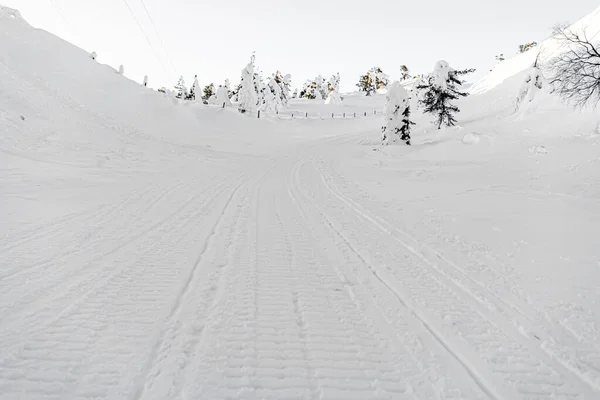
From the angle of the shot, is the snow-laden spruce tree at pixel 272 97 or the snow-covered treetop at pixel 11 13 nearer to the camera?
the snow-covered treetop at pixel 11 13

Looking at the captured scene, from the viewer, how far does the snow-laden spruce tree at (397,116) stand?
2986cm

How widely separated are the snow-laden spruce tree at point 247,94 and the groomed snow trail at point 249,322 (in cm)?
4549

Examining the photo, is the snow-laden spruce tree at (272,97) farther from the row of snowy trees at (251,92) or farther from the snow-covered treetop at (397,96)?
the snow-covered treetop at (397,96)

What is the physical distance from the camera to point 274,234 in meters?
7.19

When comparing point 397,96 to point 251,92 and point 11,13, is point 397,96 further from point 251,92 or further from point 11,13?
point 11,13

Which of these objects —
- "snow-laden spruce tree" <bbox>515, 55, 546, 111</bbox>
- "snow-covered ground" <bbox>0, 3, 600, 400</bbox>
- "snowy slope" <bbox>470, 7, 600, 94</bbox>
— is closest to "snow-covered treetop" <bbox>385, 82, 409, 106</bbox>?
"snow-laden spruce tree" <bbox>515, 55, 546, 111</bbox>

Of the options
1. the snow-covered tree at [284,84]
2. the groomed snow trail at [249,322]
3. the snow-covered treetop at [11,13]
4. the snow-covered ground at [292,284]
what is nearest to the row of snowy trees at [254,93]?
the snow-covered tree at [284,84]

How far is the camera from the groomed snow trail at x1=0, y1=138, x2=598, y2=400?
117 inches

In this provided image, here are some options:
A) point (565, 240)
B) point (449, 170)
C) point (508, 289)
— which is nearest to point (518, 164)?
point (449, 170)

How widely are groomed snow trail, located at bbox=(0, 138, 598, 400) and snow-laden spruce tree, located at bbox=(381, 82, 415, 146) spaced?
24.3 meters

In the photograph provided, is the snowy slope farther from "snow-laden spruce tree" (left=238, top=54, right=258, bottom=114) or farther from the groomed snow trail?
the groomed snow trail

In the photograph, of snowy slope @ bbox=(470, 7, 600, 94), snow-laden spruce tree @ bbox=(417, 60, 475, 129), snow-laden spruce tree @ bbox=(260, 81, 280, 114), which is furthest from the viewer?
snow-laden spruce tree @ bbox=(260, 81, 280, 114)

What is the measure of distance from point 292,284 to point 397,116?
27.7 meters

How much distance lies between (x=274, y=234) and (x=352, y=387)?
4393mm
